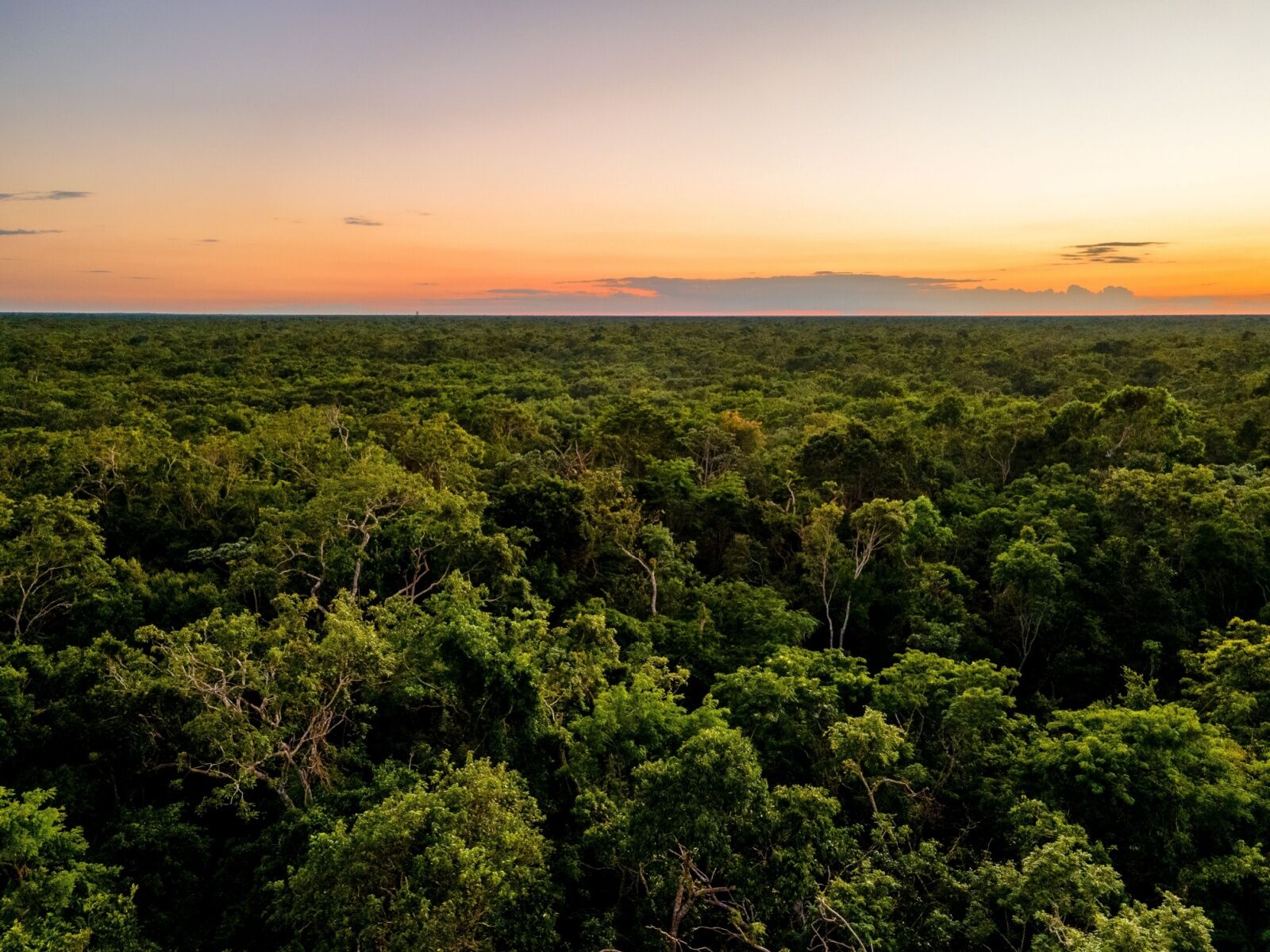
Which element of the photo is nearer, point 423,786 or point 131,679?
point 423,786

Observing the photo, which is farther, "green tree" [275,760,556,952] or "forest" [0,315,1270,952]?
"forest" [0,315,1270,952]

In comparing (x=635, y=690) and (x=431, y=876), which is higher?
(x=431, y=876)

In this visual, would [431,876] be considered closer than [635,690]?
Yes

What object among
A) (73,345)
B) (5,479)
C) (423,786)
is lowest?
(423,786)

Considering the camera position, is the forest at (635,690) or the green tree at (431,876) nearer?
the green tree at (431,876)

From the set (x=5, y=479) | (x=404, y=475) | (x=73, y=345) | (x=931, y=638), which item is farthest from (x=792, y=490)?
(x=73, y=345)

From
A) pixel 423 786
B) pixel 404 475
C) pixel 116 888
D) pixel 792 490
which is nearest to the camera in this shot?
pixel 423 786

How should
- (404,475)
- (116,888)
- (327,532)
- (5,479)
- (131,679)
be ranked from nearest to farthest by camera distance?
(116,888)
(131,679)
(327,532)
(404,475)
(5,479)

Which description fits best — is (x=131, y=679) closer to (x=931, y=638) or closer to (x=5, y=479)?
(x=5, y=479)
